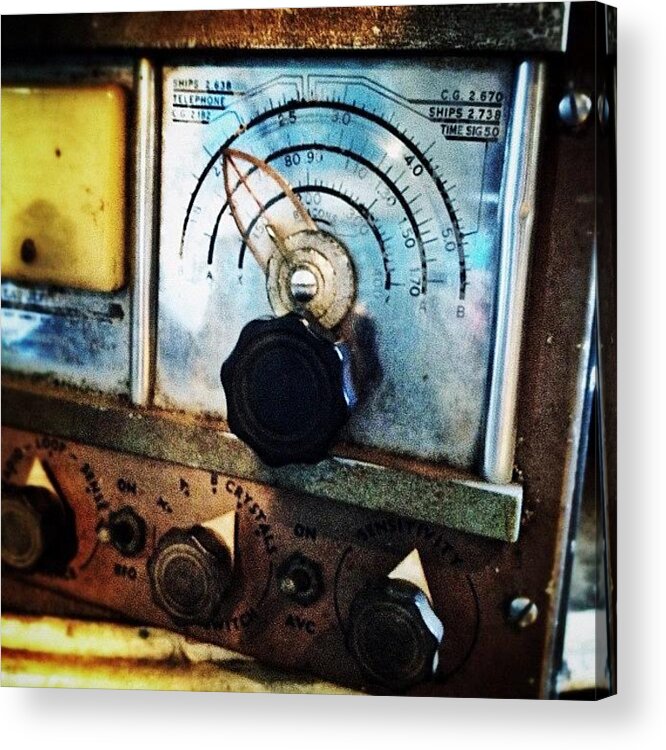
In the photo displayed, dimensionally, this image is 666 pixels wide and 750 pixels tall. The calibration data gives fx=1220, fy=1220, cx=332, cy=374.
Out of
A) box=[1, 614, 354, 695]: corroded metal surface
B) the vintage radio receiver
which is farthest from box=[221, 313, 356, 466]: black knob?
box=[1, 614, 354, 695]: corroded metal surface

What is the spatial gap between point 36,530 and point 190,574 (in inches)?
10.1

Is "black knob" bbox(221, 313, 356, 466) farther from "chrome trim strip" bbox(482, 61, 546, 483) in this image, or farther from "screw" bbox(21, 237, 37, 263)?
"screw" bbox(21, 237, 37, 263)

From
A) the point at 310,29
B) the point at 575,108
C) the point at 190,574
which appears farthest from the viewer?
the point at 190,574

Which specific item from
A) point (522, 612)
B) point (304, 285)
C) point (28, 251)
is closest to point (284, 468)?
point (304, 285)

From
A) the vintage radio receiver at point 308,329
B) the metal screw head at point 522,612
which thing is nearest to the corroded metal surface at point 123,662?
the vintage radio receiver at point 308,329

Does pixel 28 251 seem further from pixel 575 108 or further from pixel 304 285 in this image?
pixel 575 108

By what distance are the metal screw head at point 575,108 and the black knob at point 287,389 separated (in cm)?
40

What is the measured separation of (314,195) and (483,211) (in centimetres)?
23

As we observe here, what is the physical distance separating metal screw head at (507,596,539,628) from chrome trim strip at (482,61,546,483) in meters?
0.16

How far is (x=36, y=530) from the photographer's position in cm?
180

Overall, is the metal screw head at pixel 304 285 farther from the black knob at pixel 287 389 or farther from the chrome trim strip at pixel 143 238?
the chrome trim strip at pixel 143 238

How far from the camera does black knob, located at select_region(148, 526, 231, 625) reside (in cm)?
170

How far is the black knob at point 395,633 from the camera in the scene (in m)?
1.60

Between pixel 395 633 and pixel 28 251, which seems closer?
pixel 395 633
